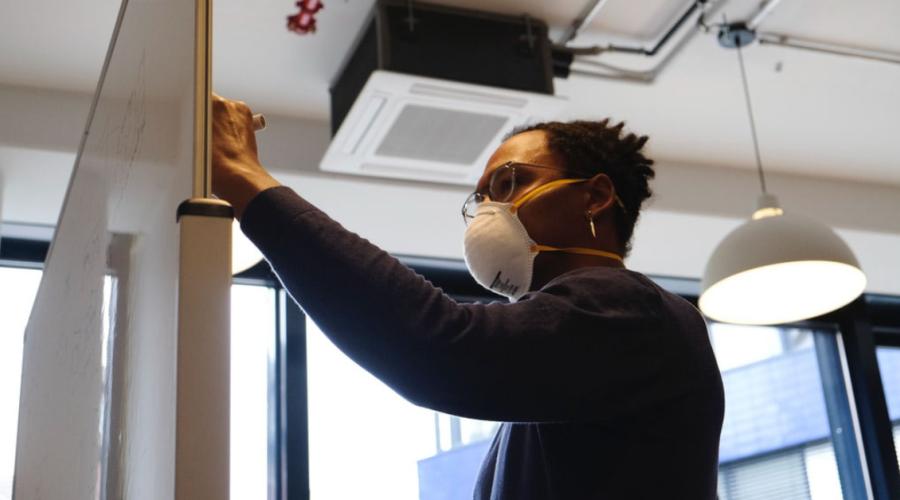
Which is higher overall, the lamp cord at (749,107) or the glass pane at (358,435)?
the lamp cord at (749,107)

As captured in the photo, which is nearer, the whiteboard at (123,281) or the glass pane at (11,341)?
the whiteboard at (123,281)

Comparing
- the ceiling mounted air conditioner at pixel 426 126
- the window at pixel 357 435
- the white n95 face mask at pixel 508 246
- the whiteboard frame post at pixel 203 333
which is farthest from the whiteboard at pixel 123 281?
the window at pixel 357 435

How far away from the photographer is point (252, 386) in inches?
136

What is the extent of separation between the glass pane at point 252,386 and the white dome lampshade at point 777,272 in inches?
52.8

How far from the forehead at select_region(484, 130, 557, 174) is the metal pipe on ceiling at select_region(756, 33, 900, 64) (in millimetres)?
1823

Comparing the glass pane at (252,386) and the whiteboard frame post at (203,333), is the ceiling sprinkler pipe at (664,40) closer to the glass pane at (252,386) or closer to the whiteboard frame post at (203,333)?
the glass pane at (252,386)

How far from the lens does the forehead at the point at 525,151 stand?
50.6 inches

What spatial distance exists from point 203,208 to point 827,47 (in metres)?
2.57

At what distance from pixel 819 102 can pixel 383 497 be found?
1.70 meters

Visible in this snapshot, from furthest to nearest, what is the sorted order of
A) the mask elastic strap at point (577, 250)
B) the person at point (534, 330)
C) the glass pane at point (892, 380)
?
the glass pane at point (892, 380)
the mask elastic strap at point (577, 250)
the person at point (534, 330)

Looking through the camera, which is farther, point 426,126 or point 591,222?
point 426,126

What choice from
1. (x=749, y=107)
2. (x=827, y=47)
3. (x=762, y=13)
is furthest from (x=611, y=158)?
(x=749, y=107)

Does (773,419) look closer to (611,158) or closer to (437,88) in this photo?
(437,88)

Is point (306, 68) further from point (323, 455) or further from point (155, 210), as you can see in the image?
point (155, 210)
